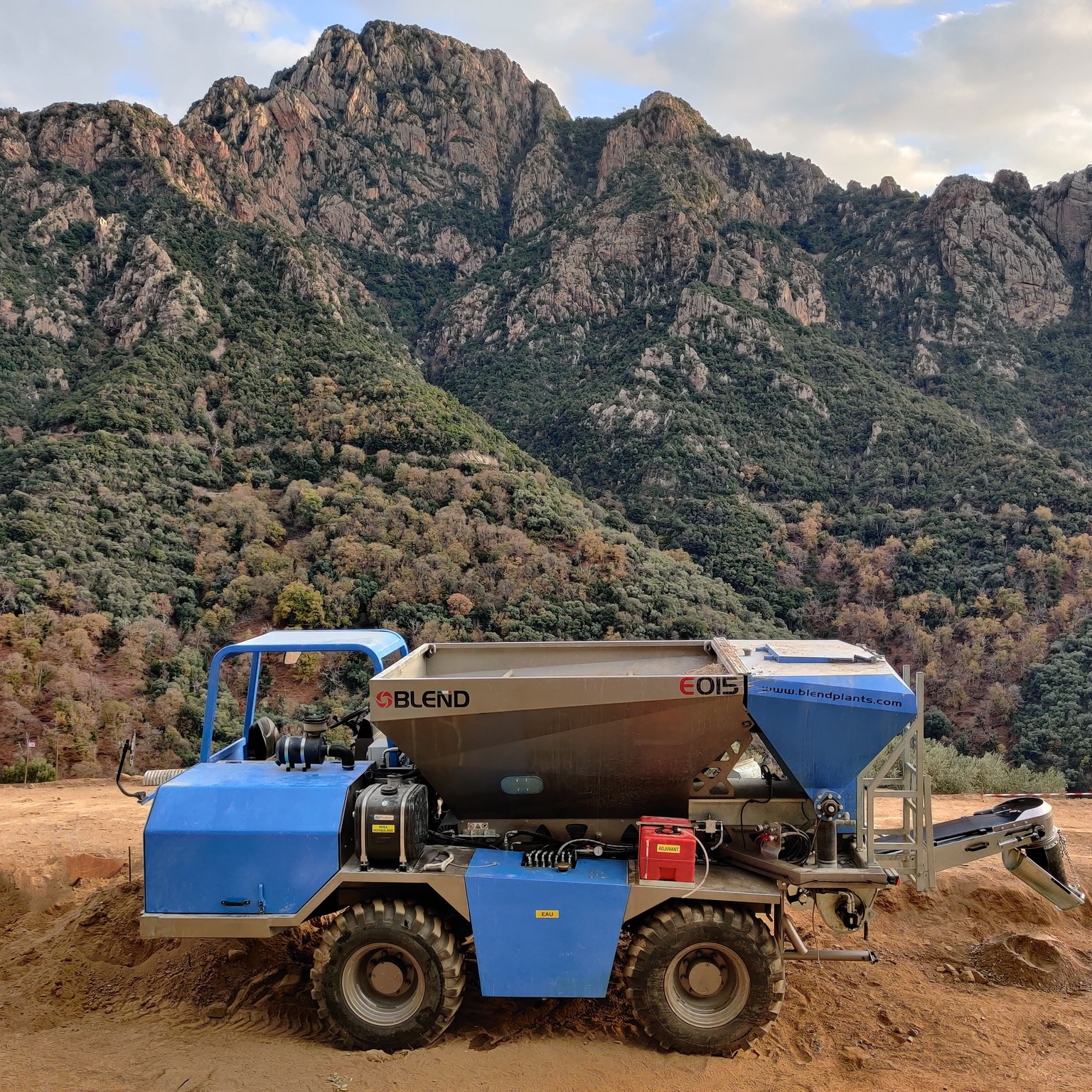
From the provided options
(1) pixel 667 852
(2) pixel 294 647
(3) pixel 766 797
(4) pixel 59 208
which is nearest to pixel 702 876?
(1) pixel 667 852

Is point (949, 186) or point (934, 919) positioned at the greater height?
point (949, 186)

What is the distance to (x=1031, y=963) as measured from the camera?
6.47 metres

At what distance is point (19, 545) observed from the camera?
26234 millimetres

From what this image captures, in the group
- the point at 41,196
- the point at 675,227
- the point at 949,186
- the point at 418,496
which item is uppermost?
the point at 949,186

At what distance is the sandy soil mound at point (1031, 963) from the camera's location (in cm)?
632

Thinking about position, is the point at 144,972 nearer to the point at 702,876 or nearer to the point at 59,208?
the point at 702,876

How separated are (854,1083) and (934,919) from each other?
3.03 meters

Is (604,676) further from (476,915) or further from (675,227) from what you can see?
(675,227)

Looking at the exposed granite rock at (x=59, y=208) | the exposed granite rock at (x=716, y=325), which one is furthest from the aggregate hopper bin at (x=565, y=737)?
the exposed granite rock at (x=716, y=325)

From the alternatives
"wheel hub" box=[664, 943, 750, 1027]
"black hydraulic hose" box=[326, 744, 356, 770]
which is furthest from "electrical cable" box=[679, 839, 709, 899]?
"black hydraulic hose" box=[326, 744, 356, 770]

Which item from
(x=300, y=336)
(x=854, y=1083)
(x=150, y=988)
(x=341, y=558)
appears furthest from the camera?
(x=300, y=336)

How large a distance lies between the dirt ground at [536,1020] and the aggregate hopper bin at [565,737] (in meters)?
1.59

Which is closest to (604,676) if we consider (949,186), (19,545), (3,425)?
(19,545)

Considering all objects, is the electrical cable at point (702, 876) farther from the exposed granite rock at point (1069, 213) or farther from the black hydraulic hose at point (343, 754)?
the exposed granite rock at point (1069, 213)
